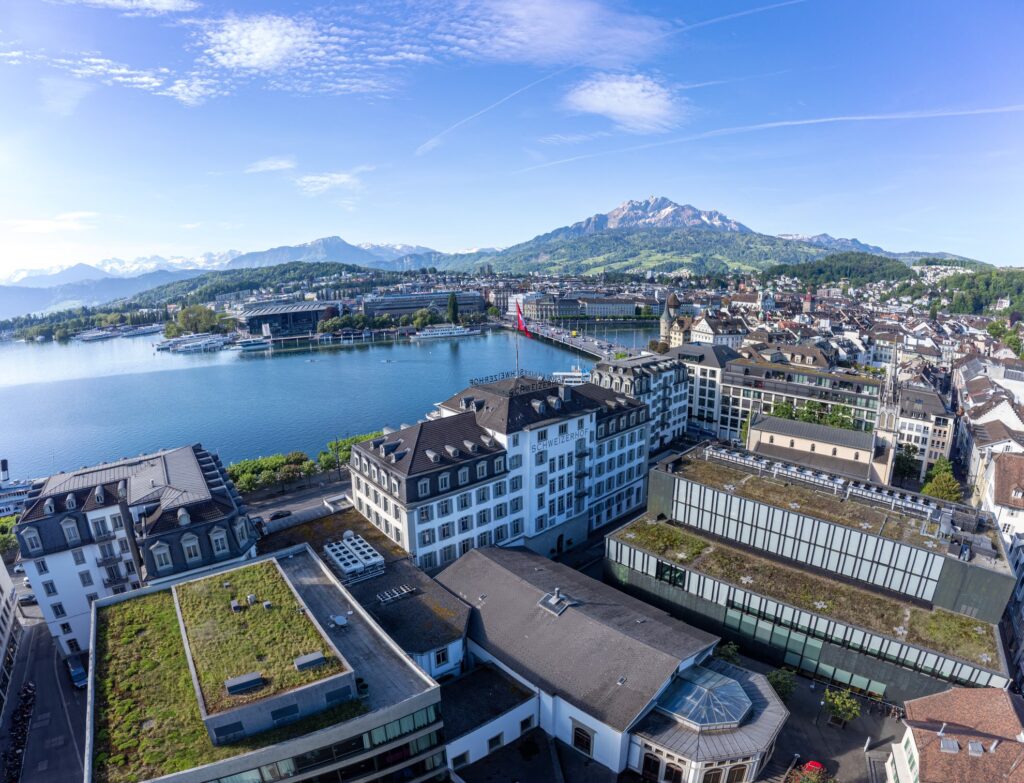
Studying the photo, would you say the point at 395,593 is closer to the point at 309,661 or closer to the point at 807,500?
the point at 309,661

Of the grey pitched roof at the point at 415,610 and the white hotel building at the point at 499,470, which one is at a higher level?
the white hotel building at the point at 499,470

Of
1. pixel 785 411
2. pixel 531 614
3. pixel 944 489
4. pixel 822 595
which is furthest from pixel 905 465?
pixel 531 614

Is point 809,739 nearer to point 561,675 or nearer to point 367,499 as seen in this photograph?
point 561,675

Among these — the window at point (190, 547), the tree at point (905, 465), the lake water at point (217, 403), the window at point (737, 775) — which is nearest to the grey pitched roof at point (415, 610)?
the window at point (190, 547)

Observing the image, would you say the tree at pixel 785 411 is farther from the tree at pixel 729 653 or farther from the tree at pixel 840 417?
the tree at pixel 729 653

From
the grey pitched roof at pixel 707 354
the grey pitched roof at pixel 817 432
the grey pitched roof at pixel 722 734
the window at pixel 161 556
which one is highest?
the grey pitched roof at pixel 707 354

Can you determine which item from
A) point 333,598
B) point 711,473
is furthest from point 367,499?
point 711,473

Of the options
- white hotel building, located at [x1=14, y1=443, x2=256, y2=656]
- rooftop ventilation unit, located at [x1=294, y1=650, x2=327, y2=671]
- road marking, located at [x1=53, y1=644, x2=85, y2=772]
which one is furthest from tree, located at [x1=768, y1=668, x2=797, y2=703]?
road marking, located at [x1=53, y1=644, x2=85, y2=772]
